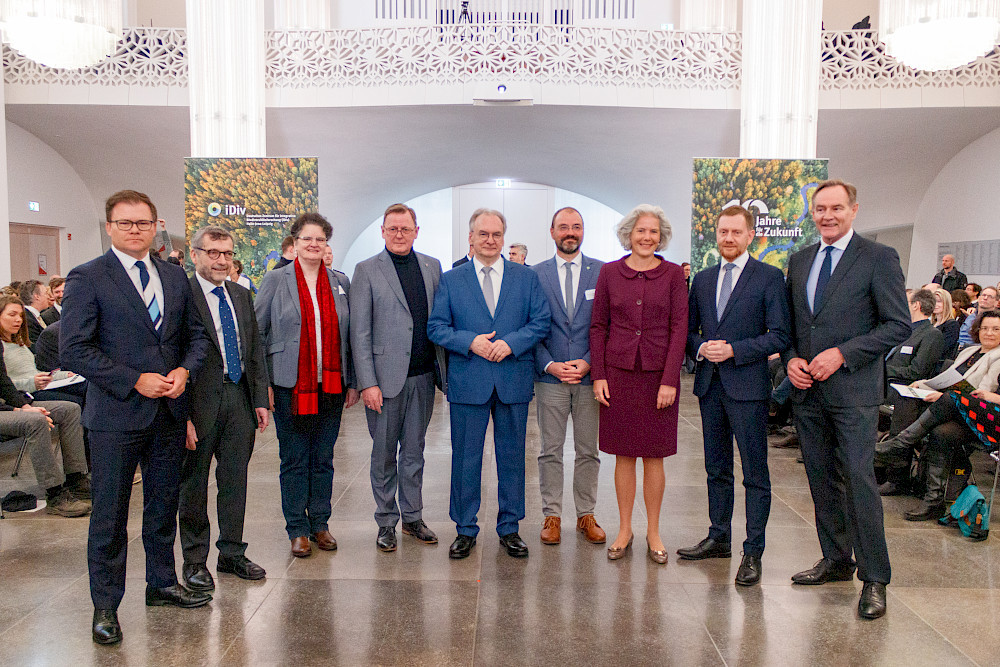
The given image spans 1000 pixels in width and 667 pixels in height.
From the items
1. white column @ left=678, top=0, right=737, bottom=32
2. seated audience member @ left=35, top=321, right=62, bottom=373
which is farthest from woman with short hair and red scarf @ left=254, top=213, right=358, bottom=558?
white column @ left=678, top=0, right=737, bottom=32

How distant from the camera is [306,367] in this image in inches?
129

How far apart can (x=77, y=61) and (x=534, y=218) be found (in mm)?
10084

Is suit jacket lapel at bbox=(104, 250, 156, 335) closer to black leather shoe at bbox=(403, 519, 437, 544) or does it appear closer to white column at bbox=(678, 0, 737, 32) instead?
black leather shoe at bbox=(403, 519, 437, 544)

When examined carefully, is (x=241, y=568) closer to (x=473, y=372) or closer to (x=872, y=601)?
(x=473, y=372)

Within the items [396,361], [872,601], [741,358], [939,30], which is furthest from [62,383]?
[939,30]

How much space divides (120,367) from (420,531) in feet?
5.40

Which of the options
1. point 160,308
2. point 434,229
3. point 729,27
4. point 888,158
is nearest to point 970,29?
point 888,158

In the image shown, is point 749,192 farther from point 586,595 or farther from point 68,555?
point 68,555

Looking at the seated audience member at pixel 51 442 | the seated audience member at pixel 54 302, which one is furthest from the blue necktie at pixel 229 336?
the seated audience member at pixel 54 302

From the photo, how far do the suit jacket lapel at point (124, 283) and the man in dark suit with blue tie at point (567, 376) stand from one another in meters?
1.75

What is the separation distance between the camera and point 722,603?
9.49ft

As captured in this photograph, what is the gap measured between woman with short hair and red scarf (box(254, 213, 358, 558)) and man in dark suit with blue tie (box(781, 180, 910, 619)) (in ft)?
6.55

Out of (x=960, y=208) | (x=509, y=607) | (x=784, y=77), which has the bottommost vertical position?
(x=509, y=607)

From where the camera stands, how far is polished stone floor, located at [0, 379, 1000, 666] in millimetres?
2488
